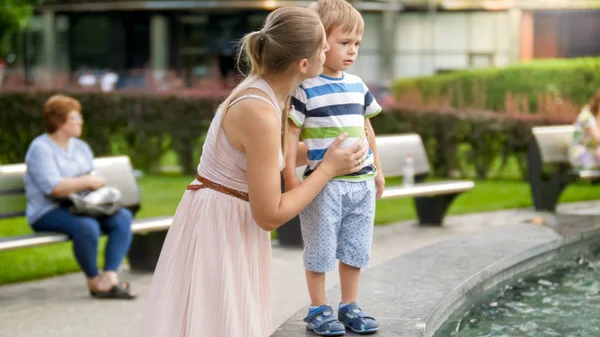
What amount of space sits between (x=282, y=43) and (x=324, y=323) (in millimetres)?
1166

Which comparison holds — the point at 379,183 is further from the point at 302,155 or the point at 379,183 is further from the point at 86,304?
the point at 86,304

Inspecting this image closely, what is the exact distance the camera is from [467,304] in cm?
525

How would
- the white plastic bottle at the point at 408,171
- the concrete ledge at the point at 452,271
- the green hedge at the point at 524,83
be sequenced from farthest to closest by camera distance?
the green hedge at the point at 524,83 → the white plastic bottle at the point at 408,171 → the concrete ledge at the point at 452,271

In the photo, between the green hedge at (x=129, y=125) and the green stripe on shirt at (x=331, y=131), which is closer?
the green stripe on shirt at (x=331, y=131)

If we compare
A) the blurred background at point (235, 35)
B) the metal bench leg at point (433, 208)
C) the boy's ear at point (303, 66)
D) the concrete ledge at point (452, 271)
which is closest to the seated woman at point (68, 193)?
the concrete ledge at point (452, 271)

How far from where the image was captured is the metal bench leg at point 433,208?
9.59 meters

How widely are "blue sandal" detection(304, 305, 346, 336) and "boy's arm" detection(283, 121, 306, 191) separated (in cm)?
51

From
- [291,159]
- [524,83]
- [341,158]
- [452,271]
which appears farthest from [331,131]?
[524,83]

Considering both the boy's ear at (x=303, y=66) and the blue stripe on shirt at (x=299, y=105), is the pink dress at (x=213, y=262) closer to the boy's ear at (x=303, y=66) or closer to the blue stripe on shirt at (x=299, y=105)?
the boy's ear at (x=303, y=66)

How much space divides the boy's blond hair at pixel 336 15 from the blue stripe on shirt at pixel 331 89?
0.21 metres

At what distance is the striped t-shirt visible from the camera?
407 cm

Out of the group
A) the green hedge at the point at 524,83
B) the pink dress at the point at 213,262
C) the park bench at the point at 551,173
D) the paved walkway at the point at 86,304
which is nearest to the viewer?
the pink dress at the point at 213,262

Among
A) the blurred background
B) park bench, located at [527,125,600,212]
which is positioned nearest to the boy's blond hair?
park bench, located at [527,125,600,212]

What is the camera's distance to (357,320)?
414 cm
